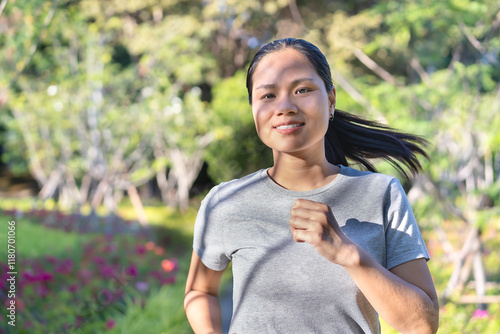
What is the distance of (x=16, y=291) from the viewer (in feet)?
12.1

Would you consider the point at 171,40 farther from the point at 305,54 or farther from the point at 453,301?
the point at 305,54

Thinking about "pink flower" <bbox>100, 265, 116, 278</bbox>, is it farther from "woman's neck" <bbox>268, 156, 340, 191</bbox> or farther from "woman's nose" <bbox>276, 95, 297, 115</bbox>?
"woman's nose" <bbox>276, 95, 297, 115</bbox>

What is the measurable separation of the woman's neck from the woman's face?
0.04 meters

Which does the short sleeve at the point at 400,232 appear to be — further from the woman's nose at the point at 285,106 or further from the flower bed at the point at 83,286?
the flower bed at the point at 83,286

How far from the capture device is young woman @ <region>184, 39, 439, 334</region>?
113 cm

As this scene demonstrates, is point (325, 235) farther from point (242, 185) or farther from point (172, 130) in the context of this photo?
point (172, 130)

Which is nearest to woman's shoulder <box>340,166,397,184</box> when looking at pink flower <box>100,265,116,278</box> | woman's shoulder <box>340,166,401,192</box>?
woman's shoulder <box>340,166,401,192</box>

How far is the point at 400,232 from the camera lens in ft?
3.80

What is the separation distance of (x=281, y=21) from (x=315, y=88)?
422 inches

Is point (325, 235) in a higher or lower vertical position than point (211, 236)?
higher

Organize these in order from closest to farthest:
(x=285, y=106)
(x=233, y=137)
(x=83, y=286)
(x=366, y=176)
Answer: (x=285, y=106), (x=366, y=176), (x=83, y=286), (x=233, y=137)

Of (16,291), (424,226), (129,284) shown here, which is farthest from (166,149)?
(16,291)

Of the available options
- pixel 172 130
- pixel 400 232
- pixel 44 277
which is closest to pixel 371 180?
pixel 400 232

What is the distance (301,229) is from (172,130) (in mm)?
8975
